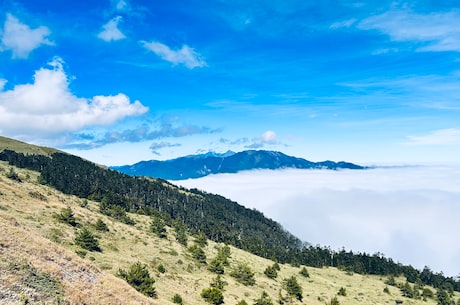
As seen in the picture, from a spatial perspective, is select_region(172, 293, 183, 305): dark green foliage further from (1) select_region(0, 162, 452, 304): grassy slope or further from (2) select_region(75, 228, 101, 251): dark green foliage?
(2) select_region(75, 228, 101, 251): dark green foliage

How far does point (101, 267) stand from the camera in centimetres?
4381

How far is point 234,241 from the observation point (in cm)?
15825

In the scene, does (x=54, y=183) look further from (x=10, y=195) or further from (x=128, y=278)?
(x=128, y=278)

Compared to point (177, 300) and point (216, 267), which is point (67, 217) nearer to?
point (216, 267)

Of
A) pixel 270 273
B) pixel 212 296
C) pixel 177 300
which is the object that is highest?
pixel 177 300

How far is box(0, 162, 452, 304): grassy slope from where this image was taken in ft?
76.2

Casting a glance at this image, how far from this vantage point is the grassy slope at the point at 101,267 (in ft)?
76.2

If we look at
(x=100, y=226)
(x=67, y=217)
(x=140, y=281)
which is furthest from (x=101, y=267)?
(x=100, y=226)

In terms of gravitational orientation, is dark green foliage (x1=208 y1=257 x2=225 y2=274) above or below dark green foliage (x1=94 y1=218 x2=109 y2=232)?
below

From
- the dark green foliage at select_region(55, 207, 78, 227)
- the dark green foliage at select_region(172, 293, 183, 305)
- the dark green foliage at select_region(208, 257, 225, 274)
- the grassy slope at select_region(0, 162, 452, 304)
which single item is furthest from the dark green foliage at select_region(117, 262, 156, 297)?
the dark green foliage at select_region(208, 257, 225, 274)

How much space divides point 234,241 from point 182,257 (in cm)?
8838

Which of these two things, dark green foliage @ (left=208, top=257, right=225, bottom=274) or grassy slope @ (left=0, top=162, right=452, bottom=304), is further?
dark green foliage @ (left=208, top=257, right=225, bottom=274)

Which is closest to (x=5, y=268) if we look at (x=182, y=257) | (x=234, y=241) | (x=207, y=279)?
(x=207, y=279)

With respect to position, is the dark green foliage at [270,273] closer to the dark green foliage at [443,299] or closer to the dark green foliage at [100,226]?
the dark green foliage at [100,226]
